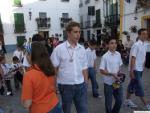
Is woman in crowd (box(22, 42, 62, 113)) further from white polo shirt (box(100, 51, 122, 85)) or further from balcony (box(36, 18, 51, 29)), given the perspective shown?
balcony (box(36, 18, 51, 29))

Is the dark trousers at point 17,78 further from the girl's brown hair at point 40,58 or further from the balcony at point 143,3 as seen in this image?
the balcony at point 143,3

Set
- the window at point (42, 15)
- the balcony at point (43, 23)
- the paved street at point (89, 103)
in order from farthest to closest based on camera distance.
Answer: the window at point (42, 15), the balcony at point (43, 23), the paved street at point (89, 103)

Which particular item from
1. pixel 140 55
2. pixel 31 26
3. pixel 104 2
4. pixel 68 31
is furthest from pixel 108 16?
pixel 68 31

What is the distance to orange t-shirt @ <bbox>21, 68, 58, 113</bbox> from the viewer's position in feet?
10.0

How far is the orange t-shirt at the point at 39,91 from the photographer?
305 centimetres

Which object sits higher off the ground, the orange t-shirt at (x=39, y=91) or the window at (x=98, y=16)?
the window at (x=98, y=16)

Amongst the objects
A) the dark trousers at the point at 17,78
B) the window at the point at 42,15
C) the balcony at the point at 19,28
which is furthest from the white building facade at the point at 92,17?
the dark trousers at the point at 17,78

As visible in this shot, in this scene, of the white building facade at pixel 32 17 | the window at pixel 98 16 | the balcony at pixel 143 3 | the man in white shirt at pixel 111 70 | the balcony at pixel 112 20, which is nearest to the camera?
the man in white shirt at pixel 111 70

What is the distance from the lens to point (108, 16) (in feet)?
90.4

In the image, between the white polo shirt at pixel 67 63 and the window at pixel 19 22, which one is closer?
the white polo shirt at pixel 67 63

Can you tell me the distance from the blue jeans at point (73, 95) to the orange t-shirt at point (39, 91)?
0.83 m

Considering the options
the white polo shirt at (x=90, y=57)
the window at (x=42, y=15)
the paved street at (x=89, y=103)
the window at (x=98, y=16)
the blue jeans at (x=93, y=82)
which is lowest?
the paved street at (x=89, y=103)

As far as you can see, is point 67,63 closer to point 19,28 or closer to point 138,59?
point 138,59

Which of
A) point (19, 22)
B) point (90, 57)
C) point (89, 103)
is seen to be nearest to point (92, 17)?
point (19, 22)
